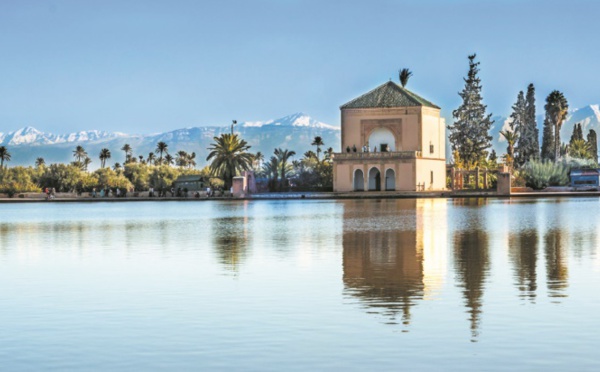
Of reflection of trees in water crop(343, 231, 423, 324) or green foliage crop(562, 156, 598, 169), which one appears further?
green foliage crop(562, 156, 598, 169)

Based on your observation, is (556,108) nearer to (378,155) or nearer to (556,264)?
(378,155)

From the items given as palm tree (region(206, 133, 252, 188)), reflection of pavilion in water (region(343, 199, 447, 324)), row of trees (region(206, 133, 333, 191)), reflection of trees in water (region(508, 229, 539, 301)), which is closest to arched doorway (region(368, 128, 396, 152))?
row of trees (region(206, 133, 333, 191))

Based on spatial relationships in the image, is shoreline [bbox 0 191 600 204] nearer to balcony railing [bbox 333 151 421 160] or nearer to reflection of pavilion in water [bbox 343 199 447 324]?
balcony railing [bbox 333 151 421 160]

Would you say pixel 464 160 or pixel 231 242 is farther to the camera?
pixel 464 160

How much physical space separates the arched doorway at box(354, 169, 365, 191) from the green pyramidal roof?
16.4 feet

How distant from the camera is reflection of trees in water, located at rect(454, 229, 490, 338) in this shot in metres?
11.1

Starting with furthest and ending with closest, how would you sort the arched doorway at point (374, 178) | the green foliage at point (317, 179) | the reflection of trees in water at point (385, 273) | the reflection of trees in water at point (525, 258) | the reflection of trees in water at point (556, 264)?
the green foliage at point (317, 179)
the arched doorway at point (374, 178)
the reflection of trees in water at point (525, 258)
the reflection of trees in water at point (556, 264)
the reflection of trees in water at point (385, 273)

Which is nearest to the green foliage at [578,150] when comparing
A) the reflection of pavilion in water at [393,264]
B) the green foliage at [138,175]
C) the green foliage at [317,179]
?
the green foliage at [317,179]

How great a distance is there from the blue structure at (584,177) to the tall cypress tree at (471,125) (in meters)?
11.7

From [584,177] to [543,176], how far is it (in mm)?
3065

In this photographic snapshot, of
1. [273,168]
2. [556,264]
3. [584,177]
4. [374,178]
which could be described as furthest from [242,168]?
[556,264]

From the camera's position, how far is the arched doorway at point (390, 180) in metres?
71.7

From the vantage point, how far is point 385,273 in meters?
14.9

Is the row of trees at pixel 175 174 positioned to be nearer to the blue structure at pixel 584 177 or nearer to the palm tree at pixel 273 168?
the palm tree at pixel 273 168
